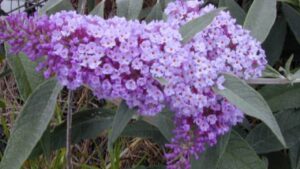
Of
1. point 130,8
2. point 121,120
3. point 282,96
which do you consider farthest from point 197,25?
point 282,96

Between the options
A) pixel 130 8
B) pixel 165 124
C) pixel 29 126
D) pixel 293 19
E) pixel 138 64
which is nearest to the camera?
pixel 138 64

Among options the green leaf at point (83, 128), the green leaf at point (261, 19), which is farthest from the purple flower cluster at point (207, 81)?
the green leaf at point (83, 128)

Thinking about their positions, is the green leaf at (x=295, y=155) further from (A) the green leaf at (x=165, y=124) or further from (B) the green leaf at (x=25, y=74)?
(B) the green leaf at (x=25, y=74)

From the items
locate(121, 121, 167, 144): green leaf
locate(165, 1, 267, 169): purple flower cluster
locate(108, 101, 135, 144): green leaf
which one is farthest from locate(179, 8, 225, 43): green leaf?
locate(121, 121, 167, 144): green leaf

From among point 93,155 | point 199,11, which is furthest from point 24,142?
point 93,155

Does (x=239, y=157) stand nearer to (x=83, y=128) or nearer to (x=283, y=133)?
(x=283, y=133)
